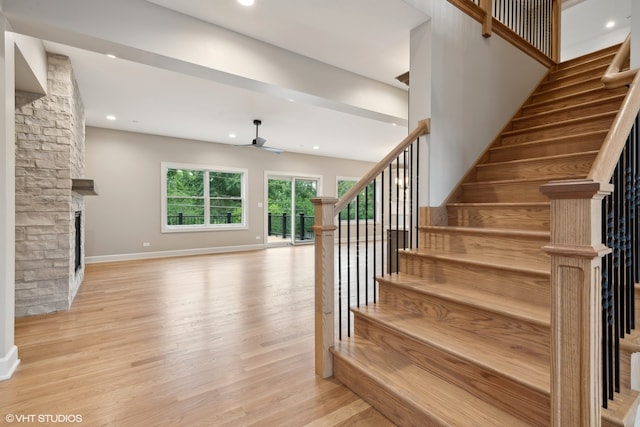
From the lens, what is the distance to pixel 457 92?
2941 mm

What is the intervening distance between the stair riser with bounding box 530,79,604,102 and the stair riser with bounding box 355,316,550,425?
3264mm

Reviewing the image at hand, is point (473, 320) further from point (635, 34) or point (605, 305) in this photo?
point (635, 34)

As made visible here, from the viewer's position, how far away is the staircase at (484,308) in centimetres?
142

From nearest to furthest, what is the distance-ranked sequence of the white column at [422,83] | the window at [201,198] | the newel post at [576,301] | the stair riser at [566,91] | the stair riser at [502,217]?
1. the newel post at [576,301]
2. the stair riser at [502,217]
3. the white column at [422,83]
4. the stair riser at [566,91]
5. the window at [201,198]

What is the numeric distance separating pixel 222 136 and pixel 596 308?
284 inches

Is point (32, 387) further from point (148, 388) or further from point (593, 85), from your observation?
point (593, 85)

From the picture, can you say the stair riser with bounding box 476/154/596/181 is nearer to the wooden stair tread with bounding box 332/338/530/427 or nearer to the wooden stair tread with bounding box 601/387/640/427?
the wooden stair tread with bounding box 601/387/640/427

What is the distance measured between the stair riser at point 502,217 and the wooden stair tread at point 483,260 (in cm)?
41

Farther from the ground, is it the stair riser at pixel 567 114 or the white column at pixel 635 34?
the white column at pixel 635 34

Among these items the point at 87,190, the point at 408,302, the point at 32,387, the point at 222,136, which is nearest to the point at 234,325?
the point at 32,387

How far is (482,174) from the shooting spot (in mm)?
3070

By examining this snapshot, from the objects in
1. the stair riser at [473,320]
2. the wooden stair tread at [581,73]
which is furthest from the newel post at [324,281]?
the wooden stair tread at [581,73]

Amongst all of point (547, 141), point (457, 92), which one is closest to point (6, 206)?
point (457, 92)

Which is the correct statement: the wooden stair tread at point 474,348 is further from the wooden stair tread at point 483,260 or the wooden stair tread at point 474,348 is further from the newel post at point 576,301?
the wooden stair tread at point 483,260
